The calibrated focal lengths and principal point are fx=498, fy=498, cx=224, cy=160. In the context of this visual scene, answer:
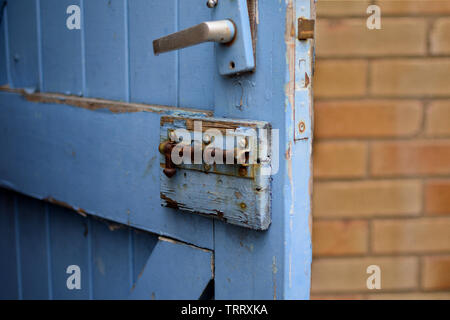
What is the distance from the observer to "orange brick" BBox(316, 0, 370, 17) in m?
1.09

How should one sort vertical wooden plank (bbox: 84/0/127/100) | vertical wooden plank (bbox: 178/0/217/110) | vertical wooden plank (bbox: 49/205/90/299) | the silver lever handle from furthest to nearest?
vertical wooden plank (bbox: 49/205/90/299) → vertical wooden plank (bbox: 84/0/127/100) → vertical wooden plank (bbox: 178/0/217/110) → the silver lever handle

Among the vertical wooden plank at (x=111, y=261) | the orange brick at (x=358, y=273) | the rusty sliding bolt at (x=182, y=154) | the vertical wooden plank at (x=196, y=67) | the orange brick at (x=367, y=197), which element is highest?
the vertical wooden plank at (x=196, y=67)

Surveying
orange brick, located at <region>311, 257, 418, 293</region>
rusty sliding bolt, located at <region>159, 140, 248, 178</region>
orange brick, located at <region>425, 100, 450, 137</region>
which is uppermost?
orange brick, located at <region>425, 100, 450, 137</region>

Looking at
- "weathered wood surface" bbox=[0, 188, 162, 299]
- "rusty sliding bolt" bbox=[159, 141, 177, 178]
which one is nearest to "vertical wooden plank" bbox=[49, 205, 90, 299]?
"weathered wood surface" bbox=[0, 188, 162, 299]

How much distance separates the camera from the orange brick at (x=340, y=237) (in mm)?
1165

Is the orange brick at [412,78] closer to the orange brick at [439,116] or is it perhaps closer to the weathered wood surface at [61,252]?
the orange brick at [439,116]

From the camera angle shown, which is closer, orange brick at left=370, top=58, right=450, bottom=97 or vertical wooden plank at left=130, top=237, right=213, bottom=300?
vertical wooden plank at left=130, top=237, right=213, bottom=300

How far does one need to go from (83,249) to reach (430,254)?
80 centimetres

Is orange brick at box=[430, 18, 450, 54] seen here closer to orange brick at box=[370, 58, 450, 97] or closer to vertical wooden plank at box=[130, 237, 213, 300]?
orange brick at box=[370, 58, 450, 97]

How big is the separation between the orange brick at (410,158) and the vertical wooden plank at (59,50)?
0.67m

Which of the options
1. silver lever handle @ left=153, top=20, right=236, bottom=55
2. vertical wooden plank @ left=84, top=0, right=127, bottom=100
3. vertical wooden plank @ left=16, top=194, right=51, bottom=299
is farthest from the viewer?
vertical wooden plank @ left=16, top=194, right=51, bottom=299

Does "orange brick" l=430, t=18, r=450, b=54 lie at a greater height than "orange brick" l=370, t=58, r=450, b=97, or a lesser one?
greater

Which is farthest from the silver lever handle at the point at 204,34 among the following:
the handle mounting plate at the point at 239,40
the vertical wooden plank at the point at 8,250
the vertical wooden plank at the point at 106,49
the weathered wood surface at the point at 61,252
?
the vertical wooden plank at the point at 8,250

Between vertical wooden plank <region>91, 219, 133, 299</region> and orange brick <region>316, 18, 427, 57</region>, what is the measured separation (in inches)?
23.0
